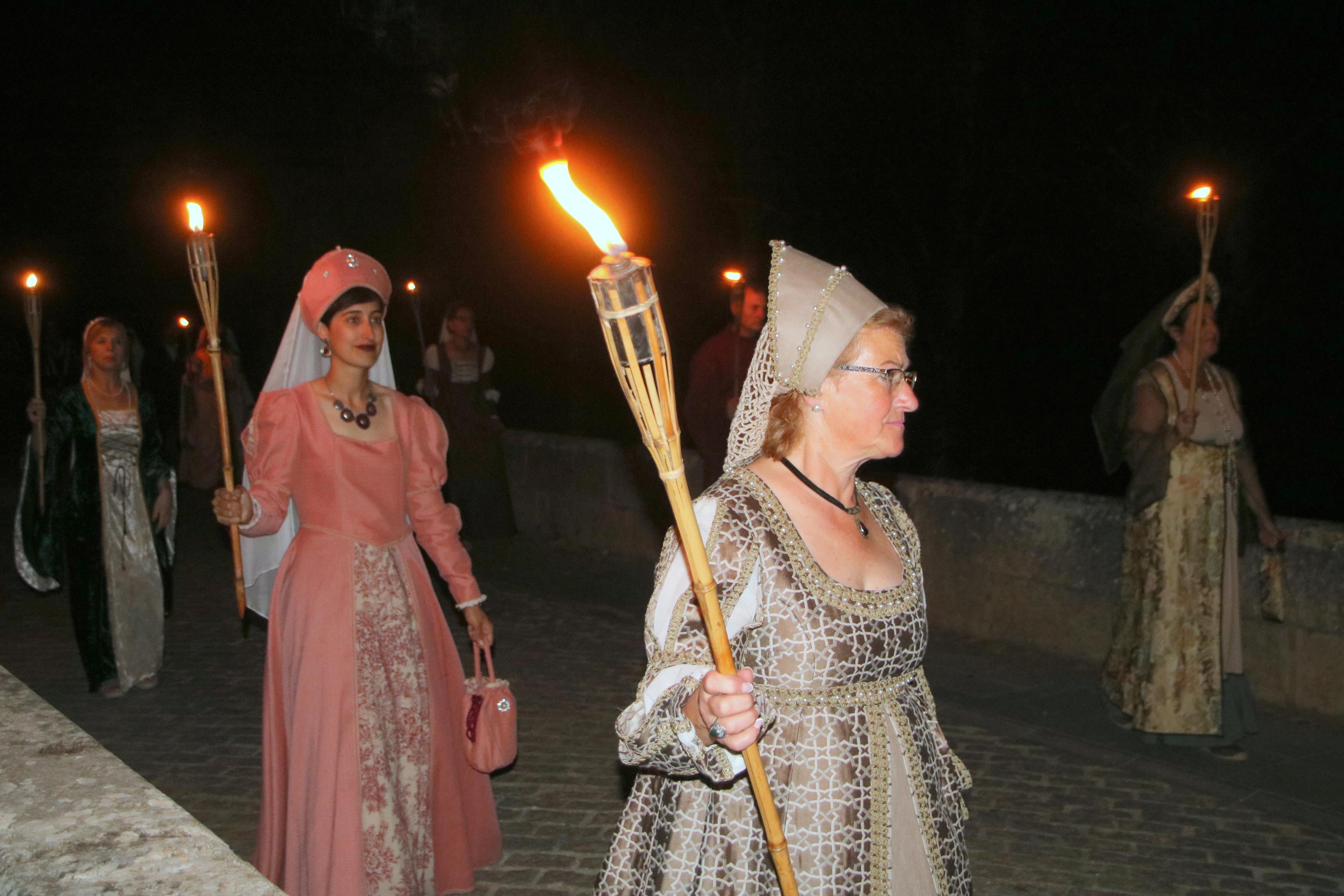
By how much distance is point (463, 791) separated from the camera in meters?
4.63

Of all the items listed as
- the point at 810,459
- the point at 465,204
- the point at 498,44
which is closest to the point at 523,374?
the point at 465,204

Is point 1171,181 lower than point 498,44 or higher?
lower

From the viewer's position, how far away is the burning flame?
187cm

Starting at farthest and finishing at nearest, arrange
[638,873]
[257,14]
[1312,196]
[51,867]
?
[257,14], [1312,196], [638,873], [51,867]

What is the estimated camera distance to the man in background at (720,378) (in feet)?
26.5

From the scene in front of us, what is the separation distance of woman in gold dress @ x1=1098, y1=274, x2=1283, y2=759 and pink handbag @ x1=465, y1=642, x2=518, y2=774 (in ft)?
11.0

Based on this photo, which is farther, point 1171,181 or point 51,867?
point 1171,181

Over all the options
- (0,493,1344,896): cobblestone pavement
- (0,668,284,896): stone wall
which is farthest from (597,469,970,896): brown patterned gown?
(0,493,1344,896): cobblestone pavement

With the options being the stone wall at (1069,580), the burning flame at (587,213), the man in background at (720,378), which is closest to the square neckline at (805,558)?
the burning flame at (587,213)

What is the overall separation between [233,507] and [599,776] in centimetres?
238

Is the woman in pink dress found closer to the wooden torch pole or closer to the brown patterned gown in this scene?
the brown patterned gown

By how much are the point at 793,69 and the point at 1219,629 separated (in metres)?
11.2

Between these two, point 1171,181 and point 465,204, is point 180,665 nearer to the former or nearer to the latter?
point 1171,181

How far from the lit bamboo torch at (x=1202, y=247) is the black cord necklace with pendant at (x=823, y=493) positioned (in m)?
3.69
